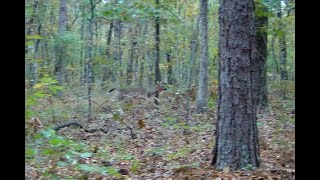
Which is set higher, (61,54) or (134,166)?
(61,54)

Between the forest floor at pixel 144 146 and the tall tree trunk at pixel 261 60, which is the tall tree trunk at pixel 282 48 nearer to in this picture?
the tall tree trunk at pixel 261 60

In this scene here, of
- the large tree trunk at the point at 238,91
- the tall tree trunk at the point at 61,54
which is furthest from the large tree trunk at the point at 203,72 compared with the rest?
the large tree trunk at the point at 238,91

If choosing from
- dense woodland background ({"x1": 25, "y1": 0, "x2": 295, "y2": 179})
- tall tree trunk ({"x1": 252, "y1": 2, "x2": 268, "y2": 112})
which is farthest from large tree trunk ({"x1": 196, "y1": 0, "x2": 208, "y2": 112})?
tall tree trunk ({"x1": 252, "y1": 2, "x2": 268, "y2": 112})

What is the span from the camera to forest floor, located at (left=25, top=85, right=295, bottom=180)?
5402 millimetres

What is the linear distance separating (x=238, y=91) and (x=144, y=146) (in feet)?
13.2

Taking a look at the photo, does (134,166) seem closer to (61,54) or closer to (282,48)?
(61,54)

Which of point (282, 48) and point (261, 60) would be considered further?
point (282, 48)

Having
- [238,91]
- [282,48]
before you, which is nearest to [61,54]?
[282,48]

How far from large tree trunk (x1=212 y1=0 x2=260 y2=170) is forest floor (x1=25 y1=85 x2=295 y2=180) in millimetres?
274

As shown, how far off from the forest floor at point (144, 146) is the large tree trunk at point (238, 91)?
0.90 ft

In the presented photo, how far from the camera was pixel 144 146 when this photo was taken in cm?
943

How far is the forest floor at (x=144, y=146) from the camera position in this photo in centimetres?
540

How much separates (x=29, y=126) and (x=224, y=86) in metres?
2.92
